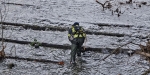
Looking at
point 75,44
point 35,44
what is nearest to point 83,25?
point 35,44

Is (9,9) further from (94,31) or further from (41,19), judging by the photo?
(94,31)

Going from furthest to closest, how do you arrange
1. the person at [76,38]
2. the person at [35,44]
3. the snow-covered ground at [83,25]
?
the person at [35,44] → the snow-covered ground at [83,25] → the person at [76,38]

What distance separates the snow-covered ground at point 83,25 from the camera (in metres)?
8.97

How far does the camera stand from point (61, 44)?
10.4 metres

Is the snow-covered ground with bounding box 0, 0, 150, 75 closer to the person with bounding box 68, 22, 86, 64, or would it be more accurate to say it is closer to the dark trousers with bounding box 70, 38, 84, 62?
the dark trousers with bounding box 70, 38, 84, 62

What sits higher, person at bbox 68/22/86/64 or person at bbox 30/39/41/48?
person at bbox 68/22/86/64

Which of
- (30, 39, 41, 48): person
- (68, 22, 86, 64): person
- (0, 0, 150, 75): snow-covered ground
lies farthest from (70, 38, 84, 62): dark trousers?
(30, 39, 41, 48): person

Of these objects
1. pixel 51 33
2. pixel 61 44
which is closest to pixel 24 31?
pixel 51 33

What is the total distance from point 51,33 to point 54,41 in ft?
2.42

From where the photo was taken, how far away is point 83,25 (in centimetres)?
1197

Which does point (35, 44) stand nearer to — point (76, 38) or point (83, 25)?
point (76, 38)

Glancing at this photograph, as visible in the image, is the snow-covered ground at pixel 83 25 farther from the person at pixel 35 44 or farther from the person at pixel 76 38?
the person at pixel 76 38

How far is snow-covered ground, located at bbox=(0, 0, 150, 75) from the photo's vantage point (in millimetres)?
8969

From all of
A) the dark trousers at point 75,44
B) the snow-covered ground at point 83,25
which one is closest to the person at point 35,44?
the snow-covered ground at point 83,25
